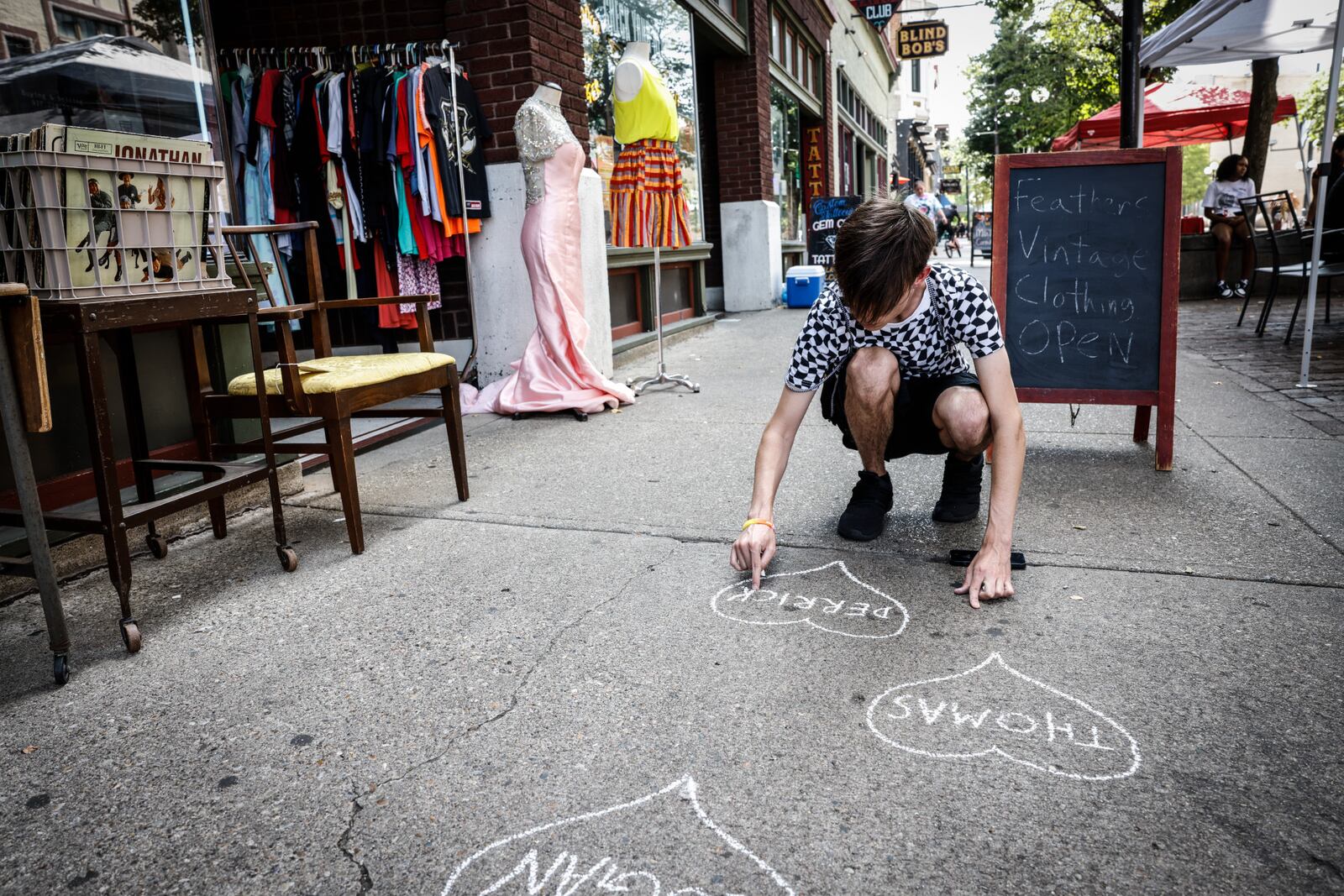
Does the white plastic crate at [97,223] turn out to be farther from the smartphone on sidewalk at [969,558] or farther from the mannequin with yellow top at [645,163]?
the mannequin with yellow top at [645,163]

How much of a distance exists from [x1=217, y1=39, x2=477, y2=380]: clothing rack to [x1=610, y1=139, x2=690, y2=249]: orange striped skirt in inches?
42.1

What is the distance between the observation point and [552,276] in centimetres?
562

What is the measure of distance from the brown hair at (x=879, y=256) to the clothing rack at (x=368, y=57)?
3877 mm

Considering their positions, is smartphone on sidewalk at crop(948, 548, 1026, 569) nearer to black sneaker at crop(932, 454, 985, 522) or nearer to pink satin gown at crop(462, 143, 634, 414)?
black sneaker at crop(932, 454, 985, 522)

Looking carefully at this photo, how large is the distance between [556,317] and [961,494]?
10.4ft

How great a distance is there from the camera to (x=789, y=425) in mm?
2754

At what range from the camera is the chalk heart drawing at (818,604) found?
98.5 inches

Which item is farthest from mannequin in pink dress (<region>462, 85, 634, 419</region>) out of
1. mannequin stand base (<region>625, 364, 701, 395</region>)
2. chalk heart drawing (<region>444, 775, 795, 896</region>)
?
chalk heart drawing (<region>444, 775, 795, 896</region>)

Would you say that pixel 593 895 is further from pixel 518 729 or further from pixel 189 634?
pixel 189 634

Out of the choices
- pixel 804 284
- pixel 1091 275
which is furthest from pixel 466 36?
pixel 804 284

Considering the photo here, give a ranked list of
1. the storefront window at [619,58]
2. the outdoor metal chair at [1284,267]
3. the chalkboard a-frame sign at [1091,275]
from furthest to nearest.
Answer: the storefront window at [619,58], the outdoor metal chair at [1284,267], the chalkboard a-frame sign at [1091,275]

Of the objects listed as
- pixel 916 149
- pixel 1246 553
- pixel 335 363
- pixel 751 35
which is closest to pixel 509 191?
pixel 335 363

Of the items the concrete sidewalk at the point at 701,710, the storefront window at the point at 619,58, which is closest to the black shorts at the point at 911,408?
the concrete sidewalk at the point at 701,710

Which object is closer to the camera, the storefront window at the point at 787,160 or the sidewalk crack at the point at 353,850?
the sidewalk crack at the point at 353,850
